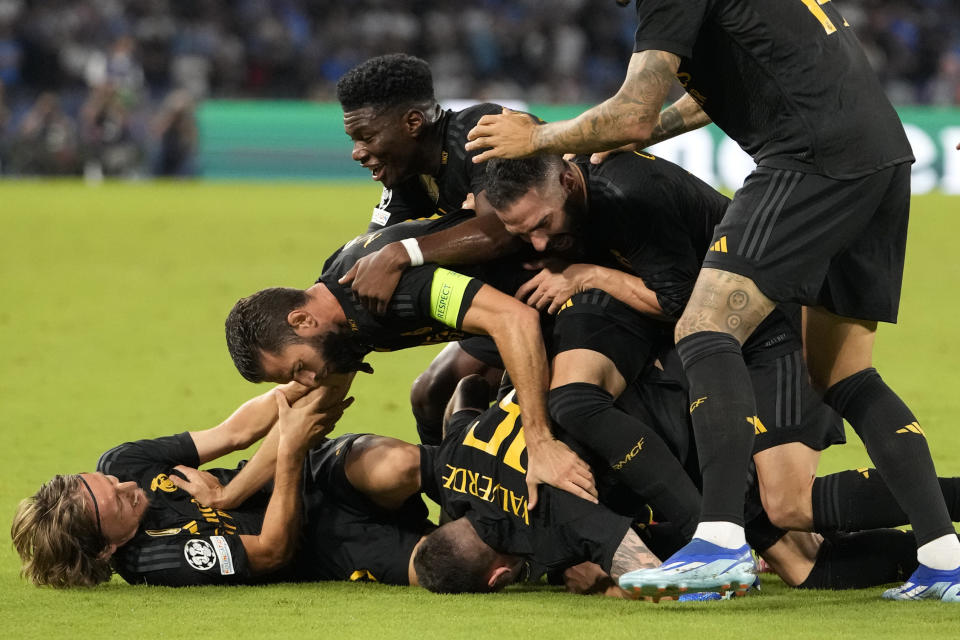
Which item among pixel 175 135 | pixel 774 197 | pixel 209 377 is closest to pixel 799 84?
pixel 774 197

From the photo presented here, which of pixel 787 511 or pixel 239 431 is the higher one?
pixel 239 431

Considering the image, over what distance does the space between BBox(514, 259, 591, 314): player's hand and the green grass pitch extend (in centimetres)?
100

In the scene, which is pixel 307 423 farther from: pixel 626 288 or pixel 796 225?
Answer: pixel 796 225

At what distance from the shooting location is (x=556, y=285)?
483 centimetres

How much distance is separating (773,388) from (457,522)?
1115 mm

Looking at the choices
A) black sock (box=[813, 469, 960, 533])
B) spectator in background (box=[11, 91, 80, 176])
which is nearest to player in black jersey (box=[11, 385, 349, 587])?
black sock (box=[813, 469, 960, 533])

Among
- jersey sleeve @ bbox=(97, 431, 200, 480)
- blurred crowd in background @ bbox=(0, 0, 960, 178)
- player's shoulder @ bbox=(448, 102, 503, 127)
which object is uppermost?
blurred crowd in background @ bbox=(0, 0, 960, 178)

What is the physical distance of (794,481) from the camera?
14.2ft

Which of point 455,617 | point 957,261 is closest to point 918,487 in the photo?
point 455,617

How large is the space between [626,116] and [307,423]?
152 centimetres

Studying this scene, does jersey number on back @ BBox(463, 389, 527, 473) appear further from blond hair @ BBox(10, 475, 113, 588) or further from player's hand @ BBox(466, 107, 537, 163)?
blond hair @ BBox(10, 475, 113, 588)

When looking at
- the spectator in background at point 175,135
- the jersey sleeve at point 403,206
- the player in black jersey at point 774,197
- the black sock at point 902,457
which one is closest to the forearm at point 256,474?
the player in black jersey at point 774,197

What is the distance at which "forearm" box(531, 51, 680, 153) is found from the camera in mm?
3869

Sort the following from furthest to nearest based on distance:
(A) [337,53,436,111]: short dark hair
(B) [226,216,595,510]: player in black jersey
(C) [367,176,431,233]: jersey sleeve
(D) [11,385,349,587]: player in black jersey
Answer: (C) [367,176,431,233]: jersey sleeve
(A) [337,53,436,111]: short dark hair
(D) [11,385,349,587]: player in black jersey
(B) [226,216,595,510]: player in black jersey
